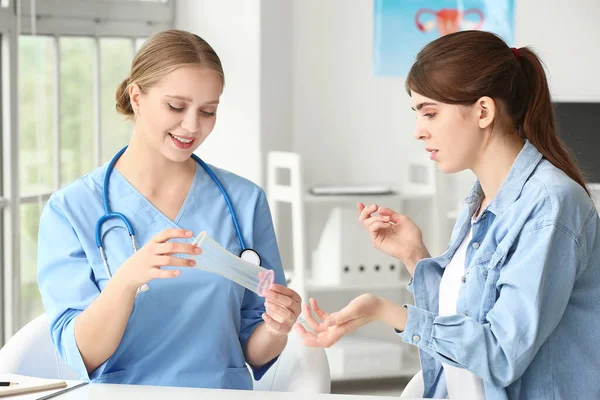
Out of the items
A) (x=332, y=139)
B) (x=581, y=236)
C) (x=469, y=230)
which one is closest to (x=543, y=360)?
(x=581, y=236)

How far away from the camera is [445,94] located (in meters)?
1.53

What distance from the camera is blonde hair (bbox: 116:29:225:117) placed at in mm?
1728

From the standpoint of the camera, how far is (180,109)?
5.63 feet

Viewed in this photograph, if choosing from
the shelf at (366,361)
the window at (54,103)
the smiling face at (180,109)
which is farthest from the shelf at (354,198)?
the smiling face at (180,109)

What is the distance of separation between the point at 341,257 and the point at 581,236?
7.17 feet

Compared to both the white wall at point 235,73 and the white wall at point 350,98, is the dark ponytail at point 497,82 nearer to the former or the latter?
the white wall at point 235,73

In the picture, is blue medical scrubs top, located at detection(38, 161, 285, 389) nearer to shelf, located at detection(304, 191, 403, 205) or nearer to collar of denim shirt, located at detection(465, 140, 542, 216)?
collar of denim shirt, located at detection(465, 140, 542, 216)

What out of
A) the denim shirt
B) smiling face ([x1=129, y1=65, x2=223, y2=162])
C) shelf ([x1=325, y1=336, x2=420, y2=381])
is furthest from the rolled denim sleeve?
shelf ([x1=325, y1=336, x2=420, y2=381])

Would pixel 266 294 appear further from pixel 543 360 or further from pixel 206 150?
pixel 206 150

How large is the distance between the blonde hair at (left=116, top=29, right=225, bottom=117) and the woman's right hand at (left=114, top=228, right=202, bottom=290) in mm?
401

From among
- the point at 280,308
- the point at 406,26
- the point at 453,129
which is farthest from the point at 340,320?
the point at 406,26

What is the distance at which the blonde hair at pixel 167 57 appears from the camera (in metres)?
1.73

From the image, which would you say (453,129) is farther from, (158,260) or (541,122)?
(158,260)

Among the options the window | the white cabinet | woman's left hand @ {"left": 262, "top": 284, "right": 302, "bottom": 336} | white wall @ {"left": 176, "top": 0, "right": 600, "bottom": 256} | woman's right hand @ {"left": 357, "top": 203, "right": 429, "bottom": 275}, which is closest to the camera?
woman's left hand @ {"left": 262, "top": 284, "right": 302, "bottom": 336}
